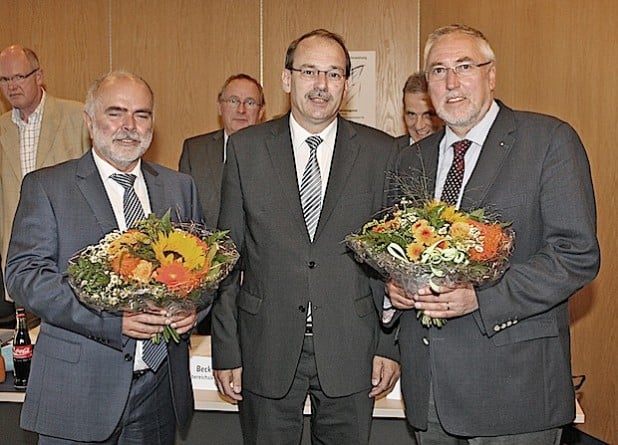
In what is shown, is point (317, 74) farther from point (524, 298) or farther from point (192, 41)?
point (192, 41)

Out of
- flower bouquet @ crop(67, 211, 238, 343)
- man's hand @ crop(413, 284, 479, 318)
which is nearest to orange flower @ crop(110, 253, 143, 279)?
flower bouquet @ crop(67, 211, 238, 343)

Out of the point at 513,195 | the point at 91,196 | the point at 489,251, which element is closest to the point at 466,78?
the point at 513,195

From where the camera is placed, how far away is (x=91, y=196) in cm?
297

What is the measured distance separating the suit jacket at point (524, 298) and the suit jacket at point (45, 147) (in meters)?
3.84

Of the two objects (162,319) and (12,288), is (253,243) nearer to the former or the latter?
(162,319)

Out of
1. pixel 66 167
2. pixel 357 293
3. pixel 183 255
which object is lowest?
pixel 357 293

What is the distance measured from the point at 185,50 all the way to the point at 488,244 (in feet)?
18.9

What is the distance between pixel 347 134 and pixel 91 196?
102 centimetres

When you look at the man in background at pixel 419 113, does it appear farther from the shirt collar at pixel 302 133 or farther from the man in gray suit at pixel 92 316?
the man in gray suit at pixel 92 316

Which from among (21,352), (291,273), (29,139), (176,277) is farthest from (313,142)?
(29,139)

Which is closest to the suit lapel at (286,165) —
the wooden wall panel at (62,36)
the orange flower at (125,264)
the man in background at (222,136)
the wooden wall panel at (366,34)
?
the orange flower at (125,264)

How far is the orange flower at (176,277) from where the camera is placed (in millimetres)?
2605

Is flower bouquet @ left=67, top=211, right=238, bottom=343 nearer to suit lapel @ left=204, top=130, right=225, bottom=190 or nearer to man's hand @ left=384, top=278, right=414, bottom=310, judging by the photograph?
man's hand @ left=384, top=278, right=414, bottom=310

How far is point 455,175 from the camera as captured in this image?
9.95ft
